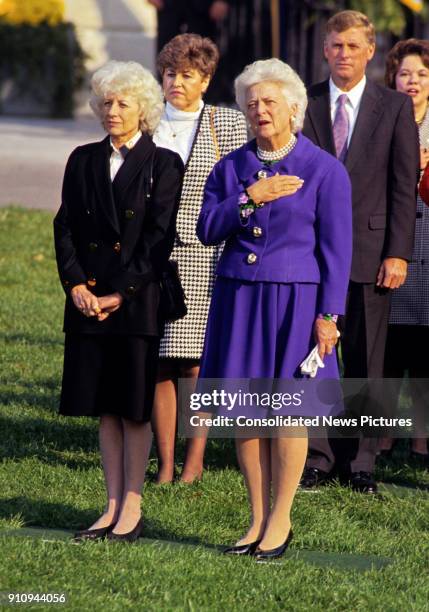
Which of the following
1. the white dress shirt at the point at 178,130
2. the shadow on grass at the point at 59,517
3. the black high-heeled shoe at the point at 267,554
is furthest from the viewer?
the white dress shirt at the point at 178,130

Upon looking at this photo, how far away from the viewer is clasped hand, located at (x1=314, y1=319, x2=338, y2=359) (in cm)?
530

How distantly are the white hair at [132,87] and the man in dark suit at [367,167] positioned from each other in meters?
1.37

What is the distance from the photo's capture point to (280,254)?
5340 mm

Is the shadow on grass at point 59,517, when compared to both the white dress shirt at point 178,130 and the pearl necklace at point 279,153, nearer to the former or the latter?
the pearl necklace at point 279,153

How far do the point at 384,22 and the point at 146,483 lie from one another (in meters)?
17.3

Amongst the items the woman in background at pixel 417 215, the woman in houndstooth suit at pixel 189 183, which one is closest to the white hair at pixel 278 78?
the woman in houndstooth suit at pixel 189 183

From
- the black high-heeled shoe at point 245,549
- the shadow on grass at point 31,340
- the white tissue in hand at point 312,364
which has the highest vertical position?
the white tissue in hand at point 312,364

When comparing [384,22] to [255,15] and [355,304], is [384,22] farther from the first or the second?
[355,304]

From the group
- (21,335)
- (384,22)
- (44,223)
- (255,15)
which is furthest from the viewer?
(384,22)

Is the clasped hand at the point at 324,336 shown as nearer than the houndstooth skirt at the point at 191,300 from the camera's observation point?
Yes

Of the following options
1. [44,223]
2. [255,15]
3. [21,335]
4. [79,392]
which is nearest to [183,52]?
[79,392]

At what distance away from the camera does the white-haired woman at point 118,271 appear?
561cm

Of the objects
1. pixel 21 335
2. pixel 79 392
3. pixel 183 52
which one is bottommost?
pixel 21 335

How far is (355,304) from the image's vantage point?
6.85m
